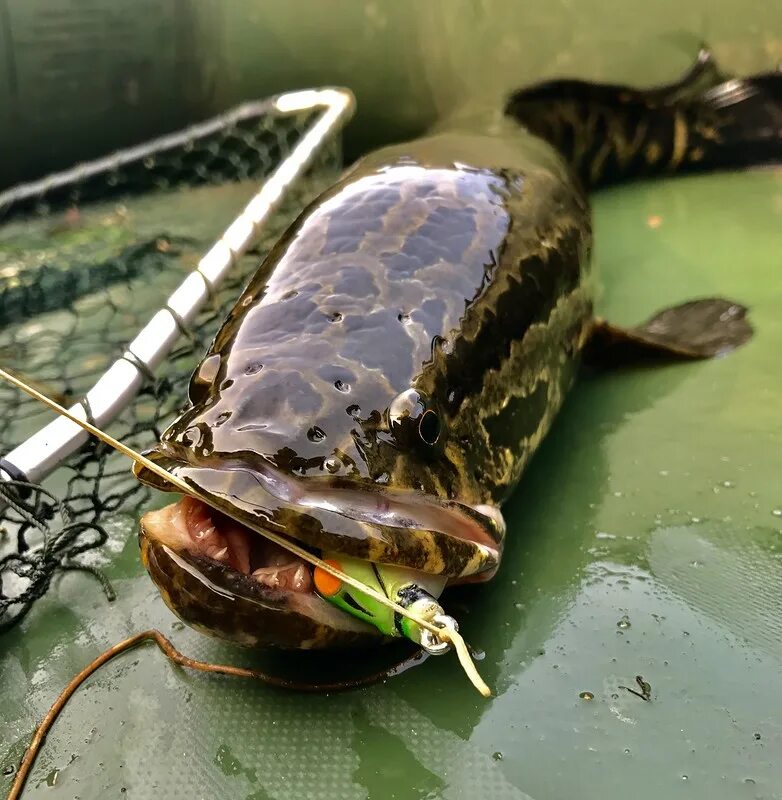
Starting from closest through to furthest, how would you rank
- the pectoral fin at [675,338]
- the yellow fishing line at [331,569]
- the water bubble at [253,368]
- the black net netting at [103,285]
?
1. the yellow fishing line at [331,569]
2. the water bubble at [253,368]
3. the black net netting at [103,285]
4. the pectoral fin at [675,338]

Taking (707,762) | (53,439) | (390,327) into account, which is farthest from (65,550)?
(707,762)

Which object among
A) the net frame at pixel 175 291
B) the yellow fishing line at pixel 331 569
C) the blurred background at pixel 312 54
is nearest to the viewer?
the yellow fishing line at pixel 331 569

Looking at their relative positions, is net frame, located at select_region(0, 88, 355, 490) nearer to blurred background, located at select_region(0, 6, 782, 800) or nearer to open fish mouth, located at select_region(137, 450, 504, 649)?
blurred background, located at select_region(0, 6, 782, 800)

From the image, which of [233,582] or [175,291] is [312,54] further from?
[233,582]

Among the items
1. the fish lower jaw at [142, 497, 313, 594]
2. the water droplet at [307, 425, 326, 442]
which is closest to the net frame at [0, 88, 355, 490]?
the fish lower jaw at [142, 497, 313, 594]

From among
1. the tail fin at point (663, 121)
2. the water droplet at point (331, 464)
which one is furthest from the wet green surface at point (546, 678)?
the tail fin at point (663, 121)

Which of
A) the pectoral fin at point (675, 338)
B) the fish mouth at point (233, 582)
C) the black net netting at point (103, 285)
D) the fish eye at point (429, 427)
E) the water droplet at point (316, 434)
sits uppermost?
the water droplet at point (316, 434)

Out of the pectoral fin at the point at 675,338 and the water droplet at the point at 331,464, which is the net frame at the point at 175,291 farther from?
the pectoral fin at the point at 675,338
